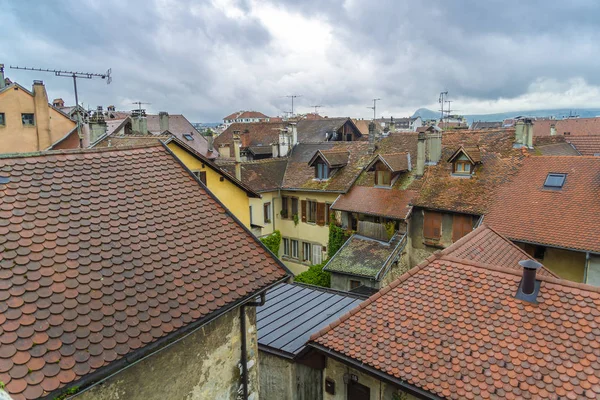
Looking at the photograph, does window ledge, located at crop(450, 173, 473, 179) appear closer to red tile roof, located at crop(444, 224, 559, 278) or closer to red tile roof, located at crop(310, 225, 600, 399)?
red tile roof, located at crop(444, 224, 559, 278)

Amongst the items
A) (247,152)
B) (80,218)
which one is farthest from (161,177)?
(247,152)

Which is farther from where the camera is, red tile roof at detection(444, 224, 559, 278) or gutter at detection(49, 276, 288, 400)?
red tile roof at detection(444, 224, 559, 278)

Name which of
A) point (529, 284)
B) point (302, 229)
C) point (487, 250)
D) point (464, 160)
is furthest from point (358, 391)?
point (302, 229)

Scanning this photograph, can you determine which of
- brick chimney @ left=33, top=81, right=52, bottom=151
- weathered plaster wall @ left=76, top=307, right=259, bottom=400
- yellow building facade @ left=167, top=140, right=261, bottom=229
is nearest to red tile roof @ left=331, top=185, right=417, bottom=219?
yellow building facade @ left=167, top=140, right=261, bottom=229

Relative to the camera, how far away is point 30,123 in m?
30.3

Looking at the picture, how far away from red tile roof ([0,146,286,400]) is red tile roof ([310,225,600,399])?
8.64ft

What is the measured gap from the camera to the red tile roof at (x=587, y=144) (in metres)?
27.7

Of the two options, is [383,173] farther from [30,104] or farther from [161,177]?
[30,104]

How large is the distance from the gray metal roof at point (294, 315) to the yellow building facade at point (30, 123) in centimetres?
2508

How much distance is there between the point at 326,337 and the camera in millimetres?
8773

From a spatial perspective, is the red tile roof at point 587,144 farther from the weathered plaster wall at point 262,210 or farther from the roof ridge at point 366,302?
the roof ridge at point 366,302

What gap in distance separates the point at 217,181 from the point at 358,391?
1187cm

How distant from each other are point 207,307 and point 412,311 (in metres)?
4.67

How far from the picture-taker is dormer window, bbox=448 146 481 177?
21328mm
